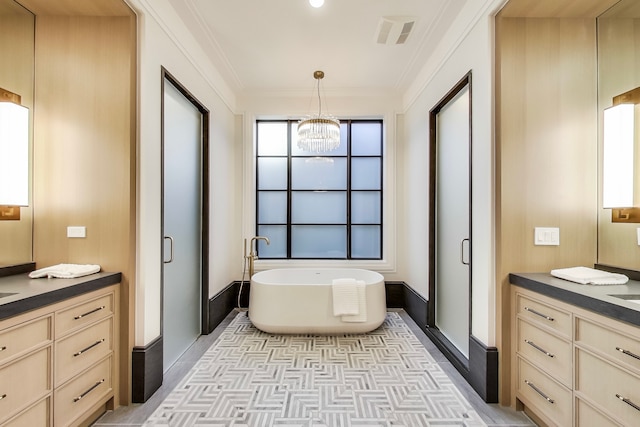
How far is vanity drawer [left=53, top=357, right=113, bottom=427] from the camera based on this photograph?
1.55m

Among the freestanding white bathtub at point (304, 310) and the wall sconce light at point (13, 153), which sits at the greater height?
the wall sconce light at point (13, 153)

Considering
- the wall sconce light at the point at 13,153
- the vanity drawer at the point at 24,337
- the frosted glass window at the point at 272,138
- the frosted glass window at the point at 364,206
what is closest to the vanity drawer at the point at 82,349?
the vanity drawer at the point at 24,337

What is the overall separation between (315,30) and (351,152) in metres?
1.83

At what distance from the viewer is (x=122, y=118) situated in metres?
1.98

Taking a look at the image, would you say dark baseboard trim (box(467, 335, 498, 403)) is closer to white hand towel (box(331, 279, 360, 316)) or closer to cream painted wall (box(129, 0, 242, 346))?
white hand towel (box(331, 279, 360, 316))

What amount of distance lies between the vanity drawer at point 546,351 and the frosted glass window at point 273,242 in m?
2.91

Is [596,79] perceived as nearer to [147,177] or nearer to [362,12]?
[362,12]

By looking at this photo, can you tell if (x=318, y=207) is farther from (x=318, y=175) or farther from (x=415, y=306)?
(x=415, y=306)

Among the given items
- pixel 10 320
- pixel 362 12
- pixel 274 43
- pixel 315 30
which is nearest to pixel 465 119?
pixel 362 12

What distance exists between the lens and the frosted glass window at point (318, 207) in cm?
424

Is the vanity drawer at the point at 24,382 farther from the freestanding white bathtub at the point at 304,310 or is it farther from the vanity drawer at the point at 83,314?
the freestanding white bathtub at the point at 304,310

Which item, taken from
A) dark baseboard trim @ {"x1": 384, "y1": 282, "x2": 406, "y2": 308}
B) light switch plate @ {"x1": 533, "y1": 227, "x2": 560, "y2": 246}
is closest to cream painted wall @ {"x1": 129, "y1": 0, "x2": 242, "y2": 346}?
light switch plate @ {"x1": 533, "y1": 227, "x2": 560, "y2": 246}

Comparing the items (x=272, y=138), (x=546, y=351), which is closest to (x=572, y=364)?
(x=546, y=351)

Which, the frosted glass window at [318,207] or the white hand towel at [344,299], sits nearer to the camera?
the white hand towel at [344,299]
